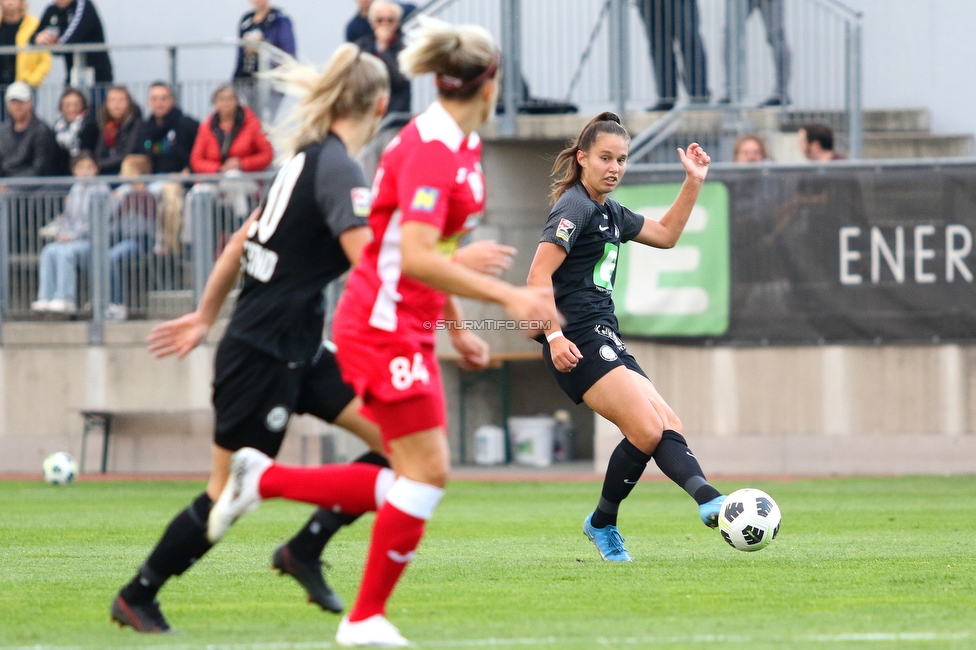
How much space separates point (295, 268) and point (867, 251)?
10206mm

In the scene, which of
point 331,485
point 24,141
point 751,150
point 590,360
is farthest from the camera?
point 24,141

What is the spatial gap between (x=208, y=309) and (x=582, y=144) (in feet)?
8.49

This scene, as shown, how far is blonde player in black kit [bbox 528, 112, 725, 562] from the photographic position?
7.04 m

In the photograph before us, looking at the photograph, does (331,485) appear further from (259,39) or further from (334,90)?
(259,39)

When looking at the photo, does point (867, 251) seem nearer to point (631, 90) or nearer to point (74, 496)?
point (631, 90)

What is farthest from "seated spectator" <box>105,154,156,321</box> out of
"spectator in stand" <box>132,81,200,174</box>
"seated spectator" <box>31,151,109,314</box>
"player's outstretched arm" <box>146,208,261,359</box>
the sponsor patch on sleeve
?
the sponsor patch on sleeve

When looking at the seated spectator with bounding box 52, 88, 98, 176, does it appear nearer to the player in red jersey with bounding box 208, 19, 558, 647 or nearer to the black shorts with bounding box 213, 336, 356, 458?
the black shorts with bounding box 213, 336, 356, 458

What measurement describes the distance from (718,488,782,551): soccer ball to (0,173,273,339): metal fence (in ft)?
32.0

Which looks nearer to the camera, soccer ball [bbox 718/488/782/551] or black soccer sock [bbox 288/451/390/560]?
black soccer sock [bbox 288/451/390/560]

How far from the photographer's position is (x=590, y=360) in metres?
7.12

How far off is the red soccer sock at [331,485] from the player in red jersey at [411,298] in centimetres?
14

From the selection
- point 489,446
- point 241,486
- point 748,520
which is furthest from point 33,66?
point 241,486

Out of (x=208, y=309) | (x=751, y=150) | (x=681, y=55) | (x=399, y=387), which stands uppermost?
(x=681, y=55)

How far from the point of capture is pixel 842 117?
16609 millimetres
